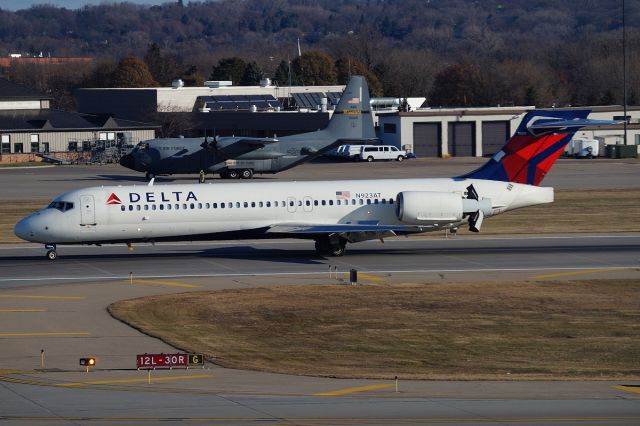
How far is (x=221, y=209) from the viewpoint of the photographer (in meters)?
44.2

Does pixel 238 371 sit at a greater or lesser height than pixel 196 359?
lesser

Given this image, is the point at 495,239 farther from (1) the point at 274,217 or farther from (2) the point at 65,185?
(2) the point at 65,185

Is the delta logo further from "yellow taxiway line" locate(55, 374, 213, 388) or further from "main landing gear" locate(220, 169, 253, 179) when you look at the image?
"main landing gear" locate(220, 169, 253, 179)

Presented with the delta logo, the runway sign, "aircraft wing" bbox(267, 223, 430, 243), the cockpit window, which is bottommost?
the runway sign

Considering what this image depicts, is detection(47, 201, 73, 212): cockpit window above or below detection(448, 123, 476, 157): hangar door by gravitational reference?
below

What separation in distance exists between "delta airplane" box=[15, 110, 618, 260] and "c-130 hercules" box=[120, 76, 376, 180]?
36880mm

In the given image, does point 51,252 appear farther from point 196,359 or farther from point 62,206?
point 196,359

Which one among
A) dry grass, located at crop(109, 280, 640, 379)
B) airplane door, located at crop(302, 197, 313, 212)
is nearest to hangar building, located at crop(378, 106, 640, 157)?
airplane door, located at crop(302, 197, 313, 212)

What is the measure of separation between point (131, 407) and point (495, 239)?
1243 inches

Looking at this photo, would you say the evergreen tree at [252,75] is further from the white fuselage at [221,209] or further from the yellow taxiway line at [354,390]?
the yellow taxiway line at [354,390]

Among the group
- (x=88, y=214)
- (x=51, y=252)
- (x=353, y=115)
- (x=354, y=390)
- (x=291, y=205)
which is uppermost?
(x=353, y=115)

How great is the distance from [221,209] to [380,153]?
208 ft

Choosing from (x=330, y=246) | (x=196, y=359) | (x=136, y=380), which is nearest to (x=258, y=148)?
(x=330, y=246)

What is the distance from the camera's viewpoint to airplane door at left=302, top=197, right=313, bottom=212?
44.7 metres
